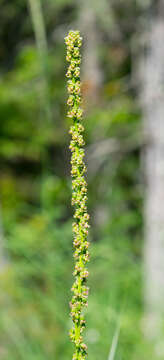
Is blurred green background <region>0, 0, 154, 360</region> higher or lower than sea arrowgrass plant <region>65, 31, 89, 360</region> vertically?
higher

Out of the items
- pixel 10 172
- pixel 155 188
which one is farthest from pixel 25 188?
pixel 155 188

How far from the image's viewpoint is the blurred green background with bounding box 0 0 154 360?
192cm

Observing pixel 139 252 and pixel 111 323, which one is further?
pixel 139 252

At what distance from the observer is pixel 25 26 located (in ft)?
21.1

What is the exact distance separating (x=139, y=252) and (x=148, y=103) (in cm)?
192

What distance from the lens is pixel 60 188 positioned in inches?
103

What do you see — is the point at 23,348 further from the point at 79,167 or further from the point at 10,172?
the point at 10,172

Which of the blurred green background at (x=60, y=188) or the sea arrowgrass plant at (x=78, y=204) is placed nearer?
the sea arrowgrass plant at (x=78, y=204)

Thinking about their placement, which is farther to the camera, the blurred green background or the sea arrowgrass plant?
the blurred green background

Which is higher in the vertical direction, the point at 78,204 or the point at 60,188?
the point at 60,188

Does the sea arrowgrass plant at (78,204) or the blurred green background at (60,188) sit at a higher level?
the blurred green background at (60,188)

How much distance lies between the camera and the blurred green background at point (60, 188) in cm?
192

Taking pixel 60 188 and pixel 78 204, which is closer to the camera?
pixel 78 204

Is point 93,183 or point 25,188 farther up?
point 25,188
